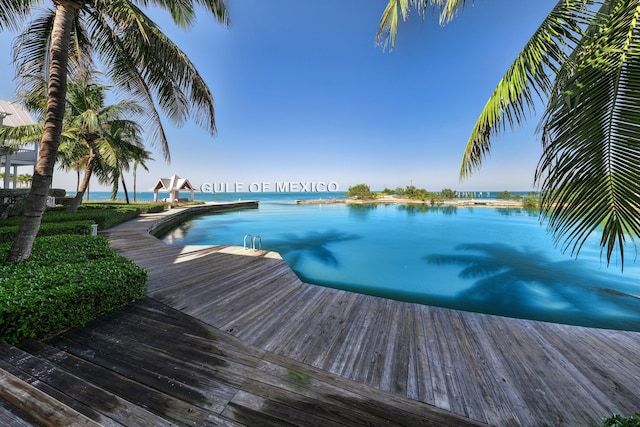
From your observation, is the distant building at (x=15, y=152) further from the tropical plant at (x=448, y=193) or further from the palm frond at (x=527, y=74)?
the tropical plant at (x=448, y=193)

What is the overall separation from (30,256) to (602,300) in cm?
1251

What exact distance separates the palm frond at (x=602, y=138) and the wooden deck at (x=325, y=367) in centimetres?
144

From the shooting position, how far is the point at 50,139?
324 centimetres

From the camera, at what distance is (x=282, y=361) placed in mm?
2180

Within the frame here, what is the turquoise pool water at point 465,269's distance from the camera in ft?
19.4

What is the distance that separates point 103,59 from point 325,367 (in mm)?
6772

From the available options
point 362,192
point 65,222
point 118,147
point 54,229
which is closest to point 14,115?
point 118,147

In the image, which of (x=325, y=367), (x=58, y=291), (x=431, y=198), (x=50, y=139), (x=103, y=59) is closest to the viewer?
(x=325, y=367)

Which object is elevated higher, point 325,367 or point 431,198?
point 431,198

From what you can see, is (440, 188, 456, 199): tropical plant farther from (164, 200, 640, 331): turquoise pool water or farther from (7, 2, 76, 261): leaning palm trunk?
(7, 2, 76, 261): leaning palm trunk

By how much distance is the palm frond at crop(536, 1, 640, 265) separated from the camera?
1292 millimetres

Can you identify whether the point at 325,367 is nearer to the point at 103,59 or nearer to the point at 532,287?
the point at 103,59

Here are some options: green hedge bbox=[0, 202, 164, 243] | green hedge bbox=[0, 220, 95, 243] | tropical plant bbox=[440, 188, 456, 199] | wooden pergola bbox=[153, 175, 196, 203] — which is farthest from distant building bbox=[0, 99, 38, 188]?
tropical plant bbox=[440, 188, 456, 199]

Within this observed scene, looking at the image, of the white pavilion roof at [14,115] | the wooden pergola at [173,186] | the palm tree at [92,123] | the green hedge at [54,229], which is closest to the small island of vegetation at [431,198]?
the wooden pergola at [173,186]
